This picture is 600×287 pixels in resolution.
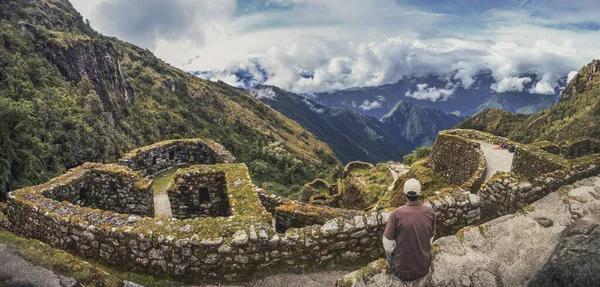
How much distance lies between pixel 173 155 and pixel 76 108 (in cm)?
2927

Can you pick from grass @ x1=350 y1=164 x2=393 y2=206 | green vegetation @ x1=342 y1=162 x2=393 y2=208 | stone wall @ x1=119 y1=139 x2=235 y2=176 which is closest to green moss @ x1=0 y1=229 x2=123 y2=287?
stone wall @ x1=119 y1=139 x2=235 y2=176

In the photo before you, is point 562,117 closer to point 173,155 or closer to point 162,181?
point 173,155

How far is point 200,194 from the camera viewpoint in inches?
491

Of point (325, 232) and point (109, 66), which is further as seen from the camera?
point (109, 66)

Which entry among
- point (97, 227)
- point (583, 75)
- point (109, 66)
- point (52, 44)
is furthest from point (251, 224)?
point (583, 75)

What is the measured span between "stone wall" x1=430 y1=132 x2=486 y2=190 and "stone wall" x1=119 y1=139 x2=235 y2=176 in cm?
1422

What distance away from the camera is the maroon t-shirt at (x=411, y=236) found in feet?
18.7

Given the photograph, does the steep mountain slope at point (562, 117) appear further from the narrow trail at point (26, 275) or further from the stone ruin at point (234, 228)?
the narrow trail at point (26, 275)

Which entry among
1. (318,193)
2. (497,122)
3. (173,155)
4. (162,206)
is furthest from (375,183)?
(497,122)

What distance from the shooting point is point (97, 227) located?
7523 millimetres

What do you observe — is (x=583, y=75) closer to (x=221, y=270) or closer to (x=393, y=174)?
(x=393, y=174)

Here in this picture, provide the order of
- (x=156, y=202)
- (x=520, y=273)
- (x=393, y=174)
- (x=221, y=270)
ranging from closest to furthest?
(x=520, y=273) → (x=221, y=270) → (x=156, y=202) → (x=393, y=174)

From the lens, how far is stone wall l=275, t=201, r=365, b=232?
30.4 feet

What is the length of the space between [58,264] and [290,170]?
69.6 meters
